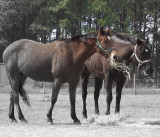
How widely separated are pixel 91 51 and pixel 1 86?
20.2 meters

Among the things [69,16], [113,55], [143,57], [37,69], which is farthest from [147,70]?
[69,16]

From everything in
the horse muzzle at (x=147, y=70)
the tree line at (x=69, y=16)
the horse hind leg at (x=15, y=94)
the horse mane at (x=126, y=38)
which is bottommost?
the horse hind leg at (x=15, y=94)

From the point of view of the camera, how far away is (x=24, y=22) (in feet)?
144

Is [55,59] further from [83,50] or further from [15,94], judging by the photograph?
[15,94]

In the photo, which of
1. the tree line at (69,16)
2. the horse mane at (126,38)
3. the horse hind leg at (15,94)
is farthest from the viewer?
the tree line at (69,16)

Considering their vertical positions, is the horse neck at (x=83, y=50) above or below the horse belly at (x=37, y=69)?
above

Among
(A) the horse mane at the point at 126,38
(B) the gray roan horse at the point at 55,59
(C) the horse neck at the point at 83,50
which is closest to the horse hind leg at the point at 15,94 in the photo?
(B) the gray roan horse at the point at 55,59

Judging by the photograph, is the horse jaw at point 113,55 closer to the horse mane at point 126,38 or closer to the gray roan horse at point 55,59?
the gray roan horse at point 55,59

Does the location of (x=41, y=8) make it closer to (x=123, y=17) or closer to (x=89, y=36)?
(x=123, y=17)

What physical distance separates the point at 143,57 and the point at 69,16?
3224 cm

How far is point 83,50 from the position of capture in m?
9.59

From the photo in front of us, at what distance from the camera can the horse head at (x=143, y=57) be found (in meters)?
10.4

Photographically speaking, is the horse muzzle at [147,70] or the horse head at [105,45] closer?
the horse head at [105,45]

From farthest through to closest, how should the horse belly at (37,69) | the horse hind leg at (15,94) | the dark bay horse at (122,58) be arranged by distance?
the dark bay horse at (122,58) → the horse hind leg at (15,94) → the horse belly at (37,69)
